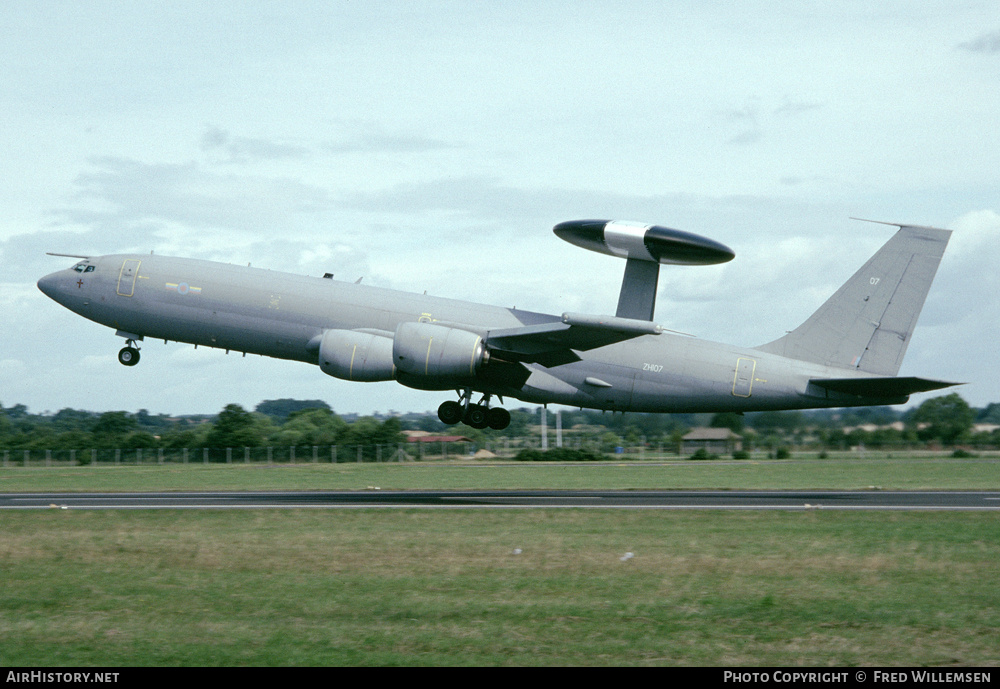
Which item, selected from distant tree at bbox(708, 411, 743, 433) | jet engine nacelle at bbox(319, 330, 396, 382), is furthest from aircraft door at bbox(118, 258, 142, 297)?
distant tree at bbox(708, 411, 743, 433)

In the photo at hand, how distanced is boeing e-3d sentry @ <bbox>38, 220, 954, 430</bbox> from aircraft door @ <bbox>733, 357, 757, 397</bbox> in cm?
3

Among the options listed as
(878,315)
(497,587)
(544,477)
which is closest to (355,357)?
(497,587)

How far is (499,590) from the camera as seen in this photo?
55.6ft

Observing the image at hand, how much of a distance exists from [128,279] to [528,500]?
15565 millimetres

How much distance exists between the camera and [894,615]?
15.1 m

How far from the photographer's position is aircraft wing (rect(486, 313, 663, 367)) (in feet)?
95.2

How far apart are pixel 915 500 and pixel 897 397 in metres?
3.34

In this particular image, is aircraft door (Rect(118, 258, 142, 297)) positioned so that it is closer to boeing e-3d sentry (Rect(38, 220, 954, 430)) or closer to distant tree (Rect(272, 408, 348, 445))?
boeing e-3d sentry (Rect(38, 220, 954, 430))

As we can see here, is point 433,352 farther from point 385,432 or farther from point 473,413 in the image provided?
point 385,432

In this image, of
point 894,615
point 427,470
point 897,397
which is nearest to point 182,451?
point 427,470

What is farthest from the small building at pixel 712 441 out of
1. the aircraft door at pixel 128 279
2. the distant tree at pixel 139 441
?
the distant tree at pixel 139 441

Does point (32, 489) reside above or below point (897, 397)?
below

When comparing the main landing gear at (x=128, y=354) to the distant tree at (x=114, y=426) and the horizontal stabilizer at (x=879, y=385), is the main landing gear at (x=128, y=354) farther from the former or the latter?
the distant tree at (x=114, y=426)
